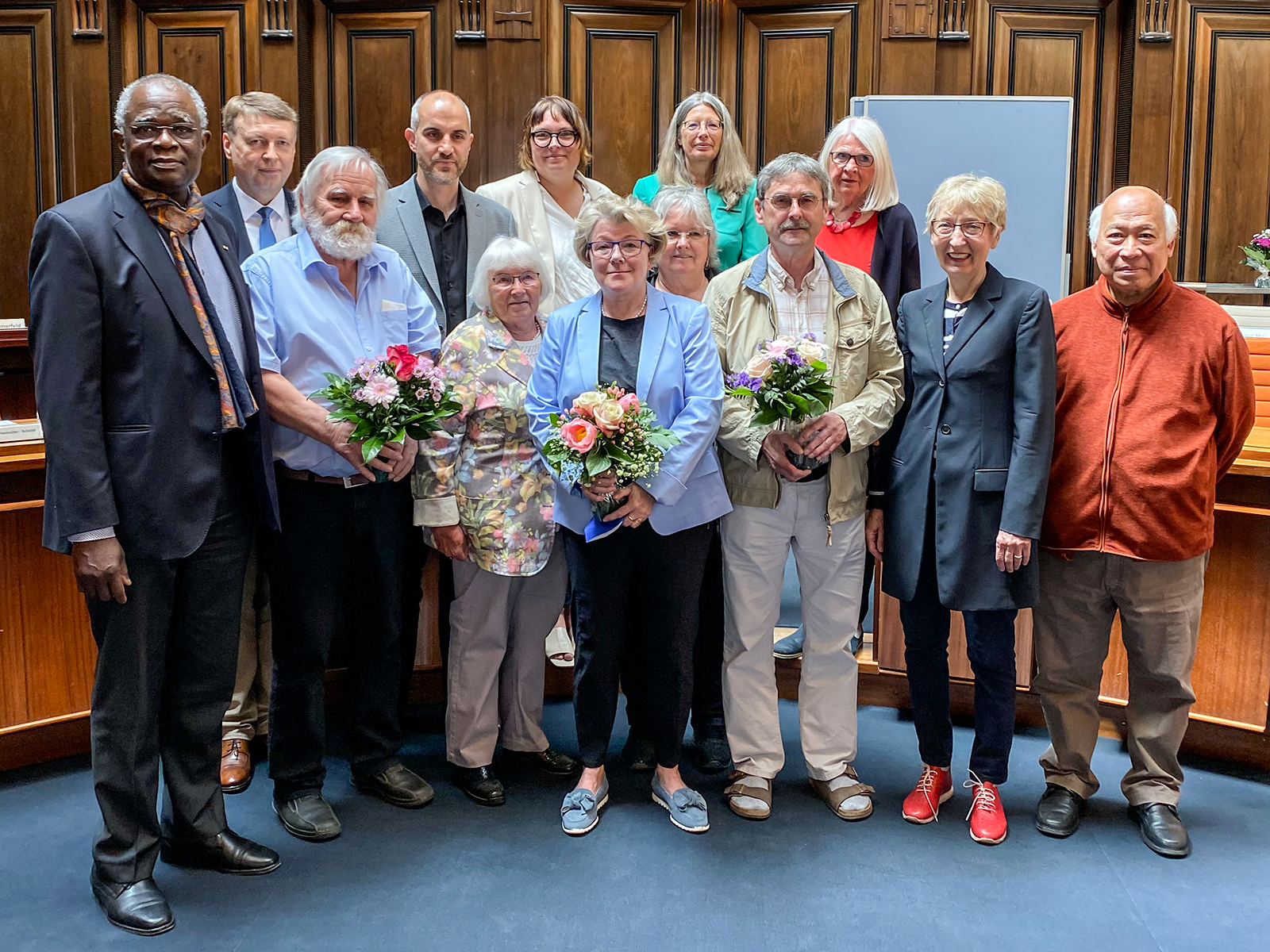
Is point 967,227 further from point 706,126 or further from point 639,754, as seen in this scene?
point 639,754

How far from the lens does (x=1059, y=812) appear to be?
2898 millimetres

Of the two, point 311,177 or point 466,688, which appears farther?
point 466,688

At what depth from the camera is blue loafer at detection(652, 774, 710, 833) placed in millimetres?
2855

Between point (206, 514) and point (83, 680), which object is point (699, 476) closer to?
point (206, 514)

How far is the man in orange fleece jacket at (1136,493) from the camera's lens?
275 cm

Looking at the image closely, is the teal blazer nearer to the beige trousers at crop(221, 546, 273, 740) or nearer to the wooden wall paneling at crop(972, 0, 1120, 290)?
the beige trousers at crop(221, 546, 273, 740)

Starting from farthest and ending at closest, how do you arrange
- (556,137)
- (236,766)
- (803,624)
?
(556,137) → (236,766) → (803,624)

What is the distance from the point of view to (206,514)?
94.0 inches

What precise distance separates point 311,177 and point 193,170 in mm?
343

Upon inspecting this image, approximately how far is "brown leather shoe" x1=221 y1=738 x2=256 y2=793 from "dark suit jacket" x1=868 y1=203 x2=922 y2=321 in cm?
247

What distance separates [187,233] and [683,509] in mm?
1399

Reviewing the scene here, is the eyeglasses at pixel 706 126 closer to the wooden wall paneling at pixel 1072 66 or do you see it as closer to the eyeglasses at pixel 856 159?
the eyeglasses at pixel 856 159

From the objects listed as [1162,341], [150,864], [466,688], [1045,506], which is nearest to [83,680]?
[150,864]

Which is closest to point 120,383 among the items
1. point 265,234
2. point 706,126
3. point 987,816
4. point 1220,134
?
point 265,234
